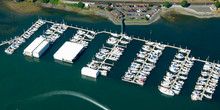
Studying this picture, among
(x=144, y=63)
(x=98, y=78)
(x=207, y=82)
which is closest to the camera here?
(x=207, y=82)

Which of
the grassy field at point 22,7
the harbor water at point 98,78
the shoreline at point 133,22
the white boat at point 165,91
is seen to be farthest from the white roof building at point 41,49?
the white boat at point 165,91

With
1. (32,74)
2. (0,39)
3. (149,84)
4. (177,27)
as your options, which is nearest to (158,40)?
(177,27)

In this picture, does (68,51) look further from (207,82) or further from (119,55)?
(207,82)

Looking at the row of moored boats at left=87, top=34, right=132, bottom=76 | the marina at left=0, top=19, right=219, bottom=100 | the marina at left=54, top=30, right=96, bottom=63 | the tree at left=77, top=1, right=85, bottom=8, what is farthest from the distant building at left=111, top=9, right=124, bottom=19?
the marina at left=54, top=30, right=96, bottom=63

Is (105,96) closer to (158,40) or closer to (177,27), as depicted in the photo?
(158,40)

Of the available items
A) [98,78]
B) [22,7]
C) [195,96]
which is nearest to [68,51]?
[98,78]
